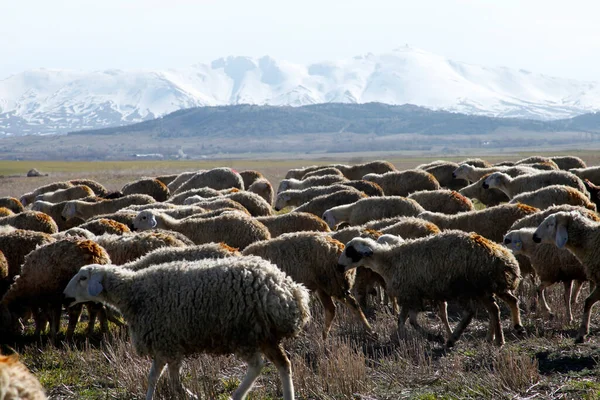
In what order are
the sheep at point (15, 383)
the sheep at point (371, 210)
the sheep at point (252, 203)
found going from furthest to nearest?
the sheep at point (252, 203), the sheep at point (371, 210), the sheep at point (15, 383)

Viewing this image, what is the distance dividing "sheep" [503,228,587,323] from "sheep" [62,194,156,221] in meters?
11.0

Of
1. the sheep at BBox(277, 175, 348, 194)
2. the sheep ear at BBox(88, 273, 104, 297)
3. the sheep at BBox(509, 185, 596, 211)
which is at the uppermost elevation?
the sheep at BBox(509, 185, 596, 211)

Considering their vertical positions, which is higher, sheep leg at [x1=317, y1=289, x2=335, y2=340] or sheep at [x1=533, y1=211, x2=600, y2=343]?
sheep at [x1=533, y1=211, x2=600, y2=343]

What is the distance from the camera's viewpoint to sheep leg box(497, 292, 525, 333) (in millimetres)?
9094

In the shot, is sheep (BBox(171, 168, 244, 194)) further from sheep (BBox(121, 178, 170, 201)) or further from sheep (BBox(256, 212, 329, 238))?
sheep (BBox(256, 212, 329, 238))

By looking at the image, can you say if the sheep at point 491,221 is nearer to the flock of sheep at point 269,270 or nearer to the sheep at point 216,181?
the flock of sheep at point 269,270

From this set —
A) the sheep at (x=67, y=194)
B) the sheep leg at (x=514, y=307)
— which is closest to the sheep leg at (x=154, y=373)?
the sheep leg at (x=514, y=307)

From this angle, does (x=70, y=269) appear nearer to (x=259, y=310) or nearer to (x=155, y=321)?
(x=155, y=321)

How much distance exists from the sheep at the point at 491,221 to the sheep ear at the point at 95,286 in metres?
6.93

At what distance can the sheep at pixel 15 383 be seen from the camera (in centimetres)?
390

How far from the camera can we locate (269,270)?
7.35 meters

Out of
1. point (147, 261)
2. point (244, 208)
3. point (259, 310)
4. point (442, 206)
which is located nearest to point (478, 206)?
point (442, 206)

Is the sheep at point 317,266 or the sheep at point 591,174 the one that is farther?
the sheep at point 591,174

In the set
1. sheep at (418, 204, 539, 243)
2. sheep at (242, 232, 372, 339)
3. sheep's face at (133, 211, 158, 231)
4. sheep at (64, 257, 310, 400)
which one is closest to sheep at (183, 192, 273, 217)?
sheep's face at (133, 211, 158, 231)
